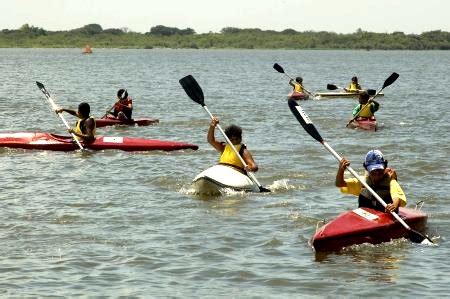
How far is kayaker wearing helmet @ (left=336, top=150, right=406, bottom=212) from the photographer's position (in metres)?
10.9

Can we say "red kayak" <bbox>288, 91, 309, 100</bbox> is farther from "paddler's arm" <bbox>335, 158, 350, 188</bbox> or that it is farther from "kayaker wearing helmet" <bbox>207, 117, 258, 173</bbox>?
"paddler's arm" <bbox>335, 158, 350, 188</bbox>

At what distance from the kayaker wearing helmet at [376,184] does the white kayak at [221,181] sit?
3.08 m

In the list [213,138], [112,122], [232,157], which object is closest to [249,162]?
[232,157]

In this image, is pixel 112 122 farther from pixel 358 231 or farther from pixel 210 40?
pixel 210 40

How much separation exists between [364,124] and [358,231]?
1372cm

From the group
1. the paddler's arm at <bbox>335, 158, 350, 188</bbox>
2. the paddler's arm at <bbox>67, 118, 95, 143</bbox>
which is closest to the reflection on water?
the paddler's arm at <bbox>335, 158, 350, 188</bbox>

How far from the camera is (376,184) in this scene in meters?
11.1

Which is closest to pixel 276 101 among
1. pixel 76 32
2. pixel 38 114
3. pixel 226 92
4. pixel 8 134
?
Result: pixel 226 92

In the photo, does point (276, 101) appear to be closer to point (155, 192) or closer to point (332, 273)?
point (155, 192)

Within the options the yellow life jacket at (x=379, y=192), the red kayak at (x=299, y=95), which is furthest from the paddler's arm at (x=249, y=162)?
the red kayak at (x=299, y=95)

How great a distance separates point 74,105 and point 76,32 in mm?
159792

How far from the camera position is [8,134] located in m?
19.5

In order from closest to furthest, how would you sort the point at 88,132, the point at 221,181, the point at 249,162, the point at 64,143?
the point at 221,181
the point at 249,162
the point at 88,132
the point at 64,143

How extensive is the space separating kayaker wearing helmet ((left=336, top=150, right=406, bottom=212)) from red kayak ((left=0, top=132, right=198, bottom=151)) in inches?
336
